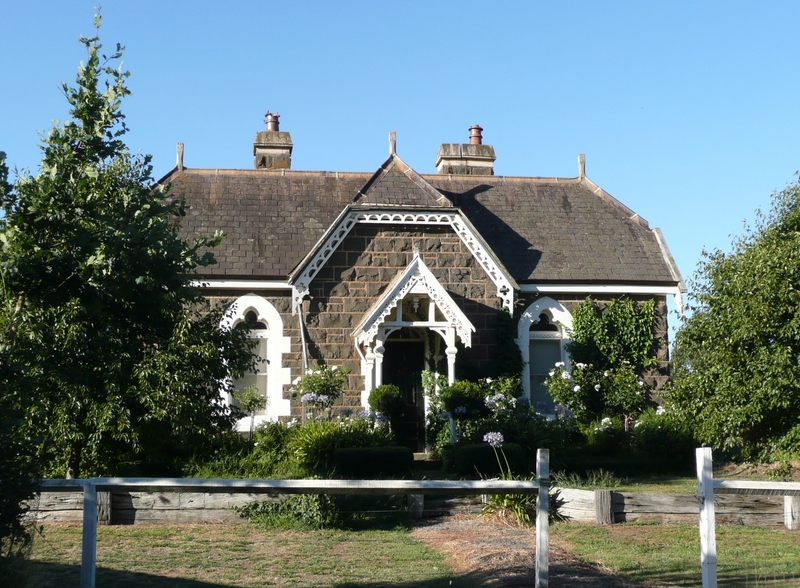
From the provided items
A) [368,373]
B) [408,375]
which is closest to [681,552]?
[368,373]

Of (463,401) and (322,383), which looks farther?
(322,383)

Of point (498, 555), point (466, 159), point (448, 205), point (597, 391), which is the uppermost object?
point (466, 159)

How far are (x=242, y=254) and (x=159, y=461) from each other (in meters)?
6.72

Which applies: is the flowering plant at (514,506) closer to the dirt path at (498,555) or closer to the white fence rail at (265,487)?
the dirt path at (498,555)

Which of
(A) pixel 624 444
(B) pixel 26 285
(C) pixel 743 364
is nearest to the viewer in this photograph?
(B) pixel 26 285

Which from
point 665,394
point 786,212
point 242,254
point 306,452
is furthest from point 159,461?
point 786,212

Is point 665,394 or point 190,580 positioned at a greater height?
point 665,394

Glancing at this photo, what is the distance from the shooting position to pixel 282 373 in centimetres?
1939

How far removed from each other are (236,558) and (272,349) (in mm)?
10097

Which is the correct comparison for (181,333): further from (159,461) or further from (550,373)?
(550,373)

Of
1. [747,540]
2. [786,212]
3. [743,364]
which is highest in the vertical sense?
[786,212]

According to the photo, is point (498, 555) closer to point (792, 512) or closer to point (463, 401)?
point (792, 512)

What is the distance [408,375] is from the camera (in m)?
20.2

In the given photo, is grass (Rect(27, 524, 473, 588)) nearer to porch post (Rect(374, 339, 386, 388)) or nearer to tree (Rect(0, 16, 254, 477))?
tree (Rect(0, 16, 254, 477))
